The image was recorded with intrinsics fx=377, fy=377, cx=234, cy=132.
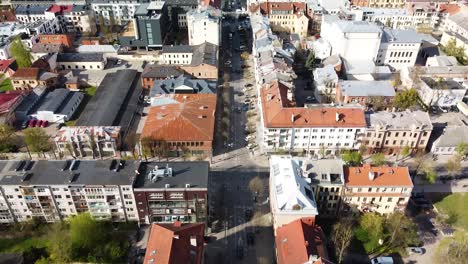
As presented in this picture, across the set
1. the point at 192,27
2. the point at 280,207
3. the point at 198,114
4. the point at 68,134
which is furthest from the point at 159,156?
the point at 192,27

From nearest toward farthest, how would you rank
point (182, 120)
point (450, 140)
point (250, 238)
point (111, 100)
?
point (250, 238), point (450, 140), point (182, 120), point (111, 100)

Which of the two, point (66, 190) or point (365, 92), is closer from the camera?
point (66, 190)

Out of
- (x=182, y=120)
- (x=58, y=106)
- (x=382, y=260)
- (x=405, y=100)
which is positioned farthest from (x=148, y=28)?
(x=382, y=260)

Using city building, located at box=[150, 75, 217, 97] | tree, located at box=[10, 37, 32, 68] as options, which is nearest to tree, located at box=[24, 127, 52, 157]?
city building, located at box=[150, 75, 217, 97]

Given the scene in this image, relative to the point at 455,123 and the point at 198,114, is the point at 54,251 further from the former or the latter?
the point at 455,123

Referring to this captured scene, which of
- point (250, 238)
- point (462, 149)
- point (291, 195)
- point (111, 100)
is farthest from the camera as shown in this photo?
point (111, 100)

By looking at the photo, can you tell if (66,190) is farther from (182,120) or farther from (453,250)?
(453,250)
